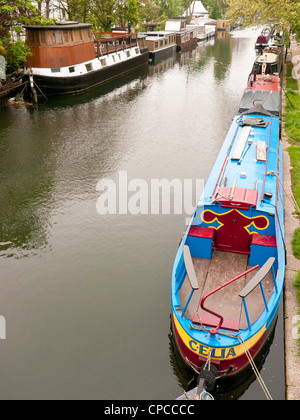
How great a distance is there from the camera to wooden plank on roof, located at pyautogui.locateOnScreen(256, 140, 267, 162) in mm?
16625

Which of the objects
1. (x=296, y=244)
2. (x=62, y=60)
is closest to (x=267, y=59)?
(x=62, y=60)

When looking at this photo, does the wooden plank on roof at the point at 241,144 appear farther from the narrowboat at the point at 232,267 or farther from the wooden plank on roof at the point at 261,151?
the wooden plank on roof at the point at 261,151

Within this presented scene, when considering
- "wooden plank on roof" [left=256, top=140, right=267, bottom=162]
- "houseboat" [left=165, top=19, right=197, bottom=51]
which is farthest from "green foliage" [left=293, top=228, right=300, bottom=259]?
"houseboat" [left=165, top=19, right=197, bottom=51]

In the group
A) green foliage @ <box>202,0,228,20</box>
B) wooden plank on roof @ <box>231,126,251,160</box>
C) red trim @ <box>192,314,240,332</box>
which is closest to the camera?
red trim @ <box>192,314,240,332</box>

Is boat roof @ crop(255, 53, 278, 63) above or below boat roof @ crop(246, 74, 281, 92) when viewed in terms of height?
above

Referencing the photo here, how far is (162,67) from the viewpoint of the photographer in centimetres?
5691

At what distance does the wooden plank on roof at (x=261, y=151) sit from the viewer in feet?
54.5

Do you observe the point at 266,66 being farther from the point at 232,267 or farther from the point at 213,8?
the point at 213,8

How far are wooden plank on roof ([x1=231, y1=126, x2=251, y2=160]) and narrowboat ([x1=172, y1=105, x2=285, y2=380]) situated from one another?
0.15 ft

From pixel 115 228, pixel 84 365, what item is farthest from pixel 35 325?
pixel 115 228

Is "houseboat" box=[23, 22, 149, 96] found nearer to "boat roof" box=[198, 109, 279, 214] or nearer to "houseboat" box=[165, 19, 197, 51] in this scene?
"boat roof" box=[198, 109, 279, 214]

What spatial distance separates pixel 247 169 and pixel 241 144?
230 cm

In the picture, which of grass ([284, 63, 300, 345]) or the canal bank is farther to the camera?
grass ([284, 63, 300, 345])
